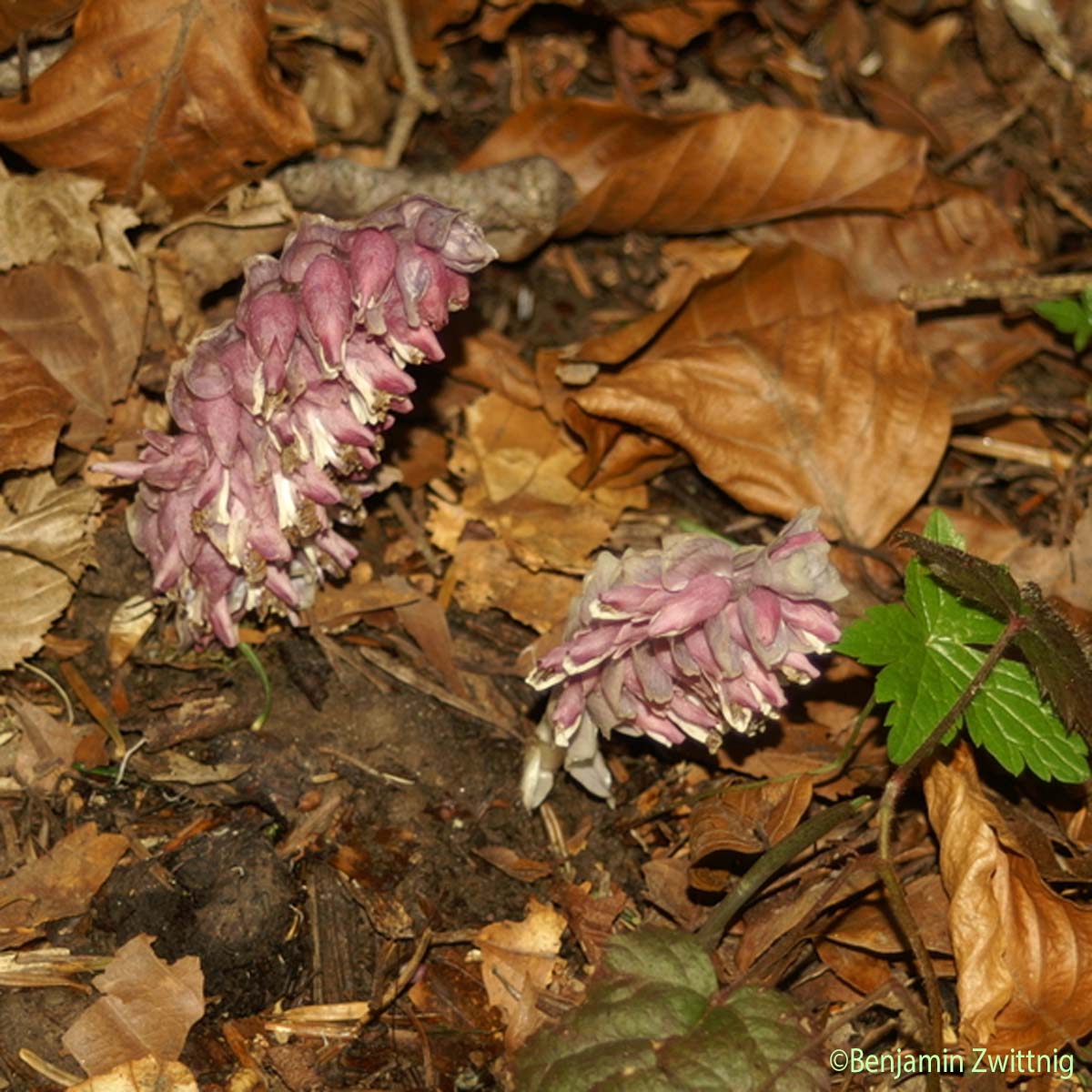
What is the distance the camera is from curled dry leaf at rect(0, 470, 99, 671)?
2.98 m

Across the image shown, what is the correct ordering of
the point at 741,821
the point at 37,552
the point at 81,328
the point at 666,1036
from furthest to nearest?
the point at 81,328 < the point at 37,552 < the point at 741,821 < the point at 666,1036

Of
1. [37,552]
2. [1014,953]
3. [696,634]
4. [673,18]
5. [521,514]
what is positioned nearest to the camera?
[696,634]

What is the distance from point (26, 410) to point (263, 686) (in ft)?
2.65

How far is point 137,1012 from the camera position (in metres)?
2.57

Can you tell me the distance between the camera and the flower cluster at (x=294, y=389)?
261 centimetres

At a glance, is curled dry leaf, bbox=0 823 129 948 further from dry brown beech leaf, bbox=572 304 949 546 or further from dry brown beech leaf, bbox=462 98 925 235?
dry brown beech leaf, bbox=462 98 925 235

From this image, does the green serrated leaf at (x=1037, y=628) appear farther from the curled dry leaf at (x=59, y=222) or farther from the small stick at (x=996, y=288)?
the curled dry leaf at (x=59, y=222)

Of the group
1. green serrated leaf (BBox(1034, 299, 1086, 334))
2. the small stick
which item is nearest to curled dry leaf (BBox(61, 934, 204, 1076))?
the small stick

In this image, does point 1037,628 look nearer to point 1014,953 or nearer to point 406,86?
point 1014,953

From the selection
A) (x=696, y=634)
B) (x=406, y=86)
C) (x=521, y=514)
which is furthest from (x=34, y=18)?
(x=696, y=634)

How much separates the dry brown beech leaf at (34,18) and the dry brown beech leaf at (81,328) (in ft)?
1.89

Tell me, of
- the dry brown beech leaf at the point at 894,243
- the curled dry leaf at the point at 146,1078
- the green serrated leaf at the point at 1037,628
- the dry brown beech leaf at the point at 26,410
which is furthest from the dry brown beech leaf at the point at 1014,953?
the dry brown beech leaf at the point at 26,410

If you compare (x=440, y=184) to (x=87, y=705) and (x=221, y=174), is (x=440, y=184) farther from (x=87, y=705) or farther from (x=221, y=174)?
(x=87, y=705)

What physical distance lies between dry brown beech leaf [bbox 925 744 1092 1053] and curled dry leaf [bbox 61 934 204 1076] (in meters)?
1.48
